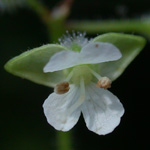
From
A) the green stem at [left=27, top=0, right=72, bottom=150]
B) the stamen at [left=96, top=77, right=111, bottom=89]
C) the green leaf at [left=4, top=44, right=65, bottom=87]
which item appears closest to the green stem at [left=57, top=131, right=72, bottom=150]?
the green stem at [left=27, top=0, right=72, bottom=150]

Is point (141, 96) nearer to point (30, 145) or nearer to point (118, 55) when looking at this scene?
point (30, 145)

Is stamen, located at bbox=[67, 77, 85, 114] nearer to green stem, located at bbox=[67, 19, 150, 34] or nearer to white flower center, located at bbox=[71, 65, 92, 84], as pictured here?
white flower center, located at bbox=[71, 65, 92, 84]

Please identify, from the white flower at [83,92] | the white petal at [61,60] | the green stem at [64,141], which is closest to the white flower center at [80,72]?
the white flower at [83,92]

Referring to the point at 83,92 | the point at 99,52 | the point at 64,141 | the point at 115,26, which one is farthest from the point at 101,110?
the point at 115,26

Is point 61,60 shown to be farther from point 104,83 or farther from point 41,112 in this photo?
point 41,112

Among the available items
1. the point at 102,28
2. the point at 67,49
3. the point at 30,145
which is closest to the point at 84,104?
the point at 67,49

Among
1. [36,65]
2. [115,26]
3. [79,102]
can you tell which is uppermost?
[36,65]

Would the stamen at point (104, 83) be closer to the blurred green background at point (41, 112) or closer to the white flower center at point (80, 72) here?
the white flower center at point (80, 72)
